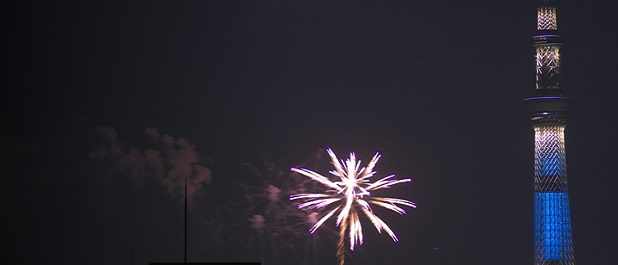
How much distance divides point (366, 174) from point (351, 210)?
10938 mm

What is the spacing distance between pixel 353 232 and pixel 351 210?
8.44 meters

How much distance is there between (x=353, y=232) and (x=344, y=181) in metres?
5.34

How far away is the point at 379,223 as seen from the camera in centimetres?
16512

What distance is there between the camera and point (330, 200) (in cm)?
17275

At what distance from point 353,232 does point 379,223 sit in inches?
267

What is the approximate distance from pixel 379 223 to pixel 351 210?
48.2 ft

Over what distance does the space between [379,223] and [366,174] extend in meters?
6.40

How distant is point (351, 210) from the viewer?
17962cm

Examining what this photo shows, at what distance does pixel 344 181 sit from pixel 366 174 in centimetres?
425

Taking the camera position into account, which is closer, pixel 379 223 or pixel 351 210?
pixel 379 223

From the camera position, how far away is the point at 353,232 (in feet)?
562

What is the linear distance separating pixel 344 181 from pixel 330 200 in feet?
7.77
